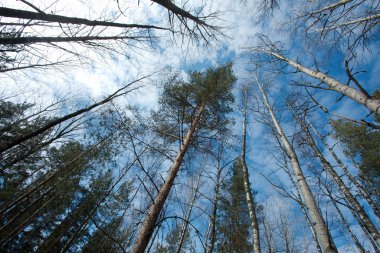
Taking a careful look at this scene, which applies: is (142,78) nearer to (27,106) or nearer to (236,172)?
(236,172)

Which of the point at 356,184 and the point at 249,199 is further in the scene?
the point at 356,184

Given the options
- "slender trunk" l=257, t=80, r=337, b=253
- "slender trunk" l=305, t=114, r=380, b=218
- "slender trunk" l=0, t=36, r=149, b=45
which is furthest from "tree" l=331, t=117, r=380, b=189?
"slender trunk" l=0, t=36, r=149, b=45

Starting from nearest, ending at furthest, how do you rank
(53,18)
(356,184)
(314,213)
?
(314,213)
(53,18)
(356,184)

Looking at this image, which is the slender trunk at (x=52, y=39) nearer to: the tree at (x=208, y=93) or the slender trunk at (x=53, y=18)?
the slender trunk at (x=53, y=18)

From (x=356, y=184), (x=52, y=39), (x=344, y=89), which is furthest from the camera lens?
(x=356, y=184)

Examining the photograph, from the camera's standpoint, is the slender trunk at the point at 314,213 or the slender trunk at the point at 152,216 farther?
the slender trunk at the point at 152,216

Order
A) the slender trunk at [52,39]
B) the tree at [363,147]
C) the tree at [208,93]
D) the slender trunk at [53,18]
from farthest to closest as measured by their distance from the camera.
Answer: the tree at [363,147]
the tree at [208,93]
the slender trunk at [52,39]
the slender trunk at [53,18]

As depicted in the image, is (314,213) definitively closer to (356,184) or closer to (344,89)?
(344,89)

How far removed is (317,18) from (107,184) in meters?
13.2

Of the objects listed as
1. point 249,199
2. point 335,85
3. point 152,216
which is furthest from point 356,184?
point 152,216

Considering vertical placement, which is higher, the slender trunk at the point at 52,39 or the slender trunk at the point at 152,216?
the slender trunk at the point at 52,39

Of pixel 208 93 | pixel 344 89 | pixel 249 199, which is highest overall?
pixel 208 93

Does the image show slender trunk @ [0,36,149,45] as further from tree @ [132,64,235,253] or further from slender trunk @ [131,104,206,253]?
slender trunk @ [131,104,206,253]

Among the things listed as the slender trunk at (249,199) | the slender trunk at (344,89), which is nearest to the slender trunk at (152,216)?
the slender trunk at (249,199)
